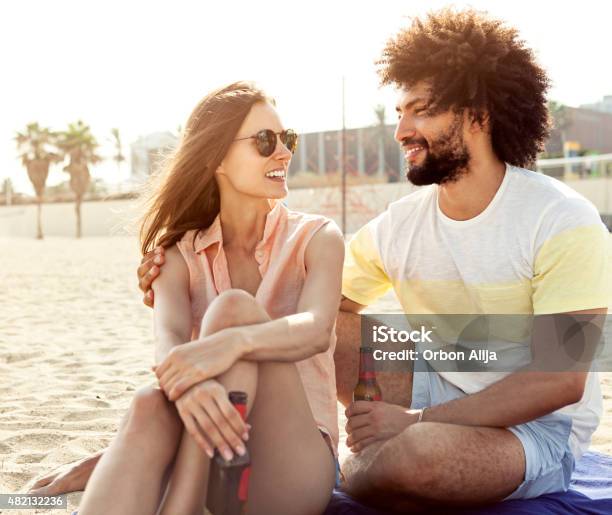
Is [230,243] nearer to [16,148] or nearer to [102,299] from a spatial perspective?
[102,299]

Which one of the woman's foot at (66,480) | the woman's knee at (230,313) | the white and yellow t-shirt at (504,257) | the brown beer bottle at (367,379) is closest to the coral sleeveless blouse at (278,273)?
the brown beer bottle at (367,379)

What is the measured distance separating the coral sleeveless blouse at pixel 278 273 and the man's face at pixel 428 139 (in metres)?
0.54

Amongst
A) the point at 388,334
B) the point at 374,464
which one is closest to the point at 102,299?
the point at 388,334

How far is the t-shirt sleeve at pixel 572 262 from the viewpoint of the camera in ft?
9.29

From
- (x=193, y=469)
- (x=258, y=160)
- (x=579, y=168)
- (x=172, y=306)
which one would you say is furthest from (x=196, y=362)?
(x=579, y=168)

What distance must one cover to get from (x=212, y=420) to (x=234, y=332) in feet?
0.99

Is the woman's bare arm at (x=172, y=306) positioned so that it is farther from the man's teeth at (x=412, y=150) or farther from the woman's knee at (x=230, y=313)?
the man's teeth at (x=412, y=150)

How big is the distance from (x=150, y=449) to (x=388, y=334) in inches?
60.6

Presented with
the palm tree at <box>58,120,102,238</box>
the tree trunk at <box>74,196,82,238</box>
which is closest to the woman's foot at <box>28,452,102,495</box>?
the tree trunk at <box>74,196,82,238</box>

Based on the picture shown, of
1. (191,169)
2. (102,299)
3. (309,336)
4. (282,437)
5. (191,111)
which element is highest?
(191,111)

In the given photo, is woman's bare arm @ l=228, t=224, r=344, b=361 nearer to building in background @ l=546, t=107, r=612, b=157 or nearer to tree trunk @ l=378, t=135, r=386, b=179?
building in background @ l=546, t=107, r=612, b=157

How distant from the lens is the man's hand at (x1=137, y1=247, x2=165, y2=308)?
3.15 m

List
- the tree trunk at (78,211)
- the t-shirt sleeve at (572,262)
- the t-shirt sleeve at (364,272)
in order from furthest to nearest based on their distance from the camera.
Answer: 1. the tree trunk at (78,211)
2. the t-shirt sleeve at (364,272)
3. the t-shirt sleeve at (572,262)

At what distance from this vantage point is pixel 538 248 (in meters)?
2.99
